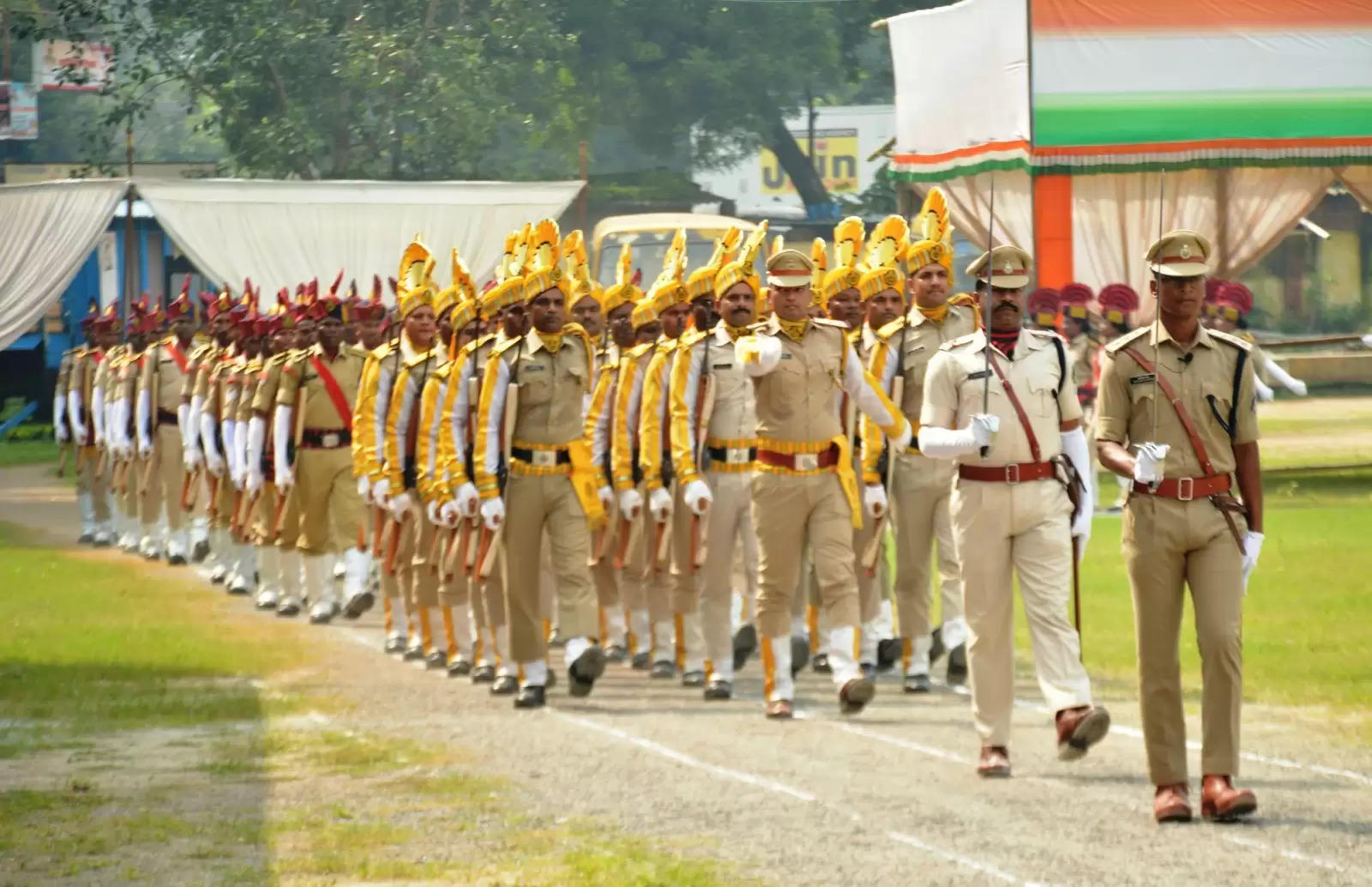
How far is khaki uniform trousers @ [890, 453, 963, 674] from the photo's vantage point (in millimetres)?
13750

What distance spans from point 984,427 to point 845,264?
4832 millimetres

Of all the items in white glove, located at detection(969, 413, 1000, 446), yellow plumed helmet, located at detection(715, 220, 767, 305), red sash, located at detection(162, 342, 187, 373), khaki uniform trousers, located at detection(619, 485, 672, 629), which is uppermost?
yellow plumed helmet, located at detection(715, 220, 767, 305)

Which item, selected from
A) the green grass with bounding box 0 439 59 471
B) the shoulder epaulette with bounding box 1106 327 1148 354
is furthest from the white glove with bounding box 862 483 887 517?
the green grass with bounding box 0 439 59 471

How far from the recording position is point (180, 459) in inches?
903

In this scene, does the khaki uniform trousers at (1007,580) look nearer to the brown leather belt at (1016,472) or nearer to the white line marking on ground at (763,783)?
the brown leather belt at (1016,472)

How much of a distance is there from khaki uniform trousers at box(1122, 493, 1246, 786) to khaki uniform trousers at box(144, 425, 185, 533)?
14.3m

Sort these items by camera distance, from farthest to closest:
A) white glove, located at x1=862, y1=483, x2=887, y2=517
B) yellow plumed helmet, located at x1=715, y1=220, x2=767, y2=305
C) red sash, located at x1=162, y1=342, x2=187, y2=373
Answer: red sash, located at x1=162, y1=342, x2=187, y2=373
white glove, located at x1=862, y1=483, x2=887, y2=517
yellow plumed helmet, located at x1=715, y1=220, x2=767, y2=305

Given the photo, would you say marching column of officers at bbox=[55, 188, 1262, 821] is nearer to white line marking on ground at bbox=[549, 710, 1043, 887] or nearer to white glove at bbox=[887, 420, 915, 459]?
white glove at bbox=[887, 420, 915, 459]

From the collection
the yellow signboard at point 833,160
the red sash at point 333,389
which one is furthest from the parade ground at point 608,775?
the yellow signboard at point 833,160

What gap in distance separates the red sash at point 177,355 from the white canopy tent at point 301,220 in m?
10.1

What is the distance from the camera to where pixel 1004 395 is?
10.8 meters

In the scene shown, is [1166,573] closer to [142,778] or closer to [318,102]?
[142,778]

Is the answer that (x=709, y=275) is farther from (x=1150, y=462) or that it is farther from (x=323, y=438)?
(x=1150, y=462)

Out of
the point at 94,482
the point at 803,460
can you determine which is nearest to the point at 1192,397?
the point at 803,460
